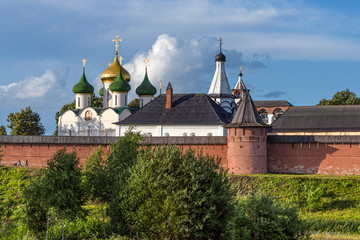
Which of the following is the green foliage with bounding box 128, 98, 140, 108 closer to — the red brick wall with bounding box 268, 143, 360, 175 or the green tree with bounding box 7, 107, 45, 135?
the green tree with bounding box 7, 107, 45, 135

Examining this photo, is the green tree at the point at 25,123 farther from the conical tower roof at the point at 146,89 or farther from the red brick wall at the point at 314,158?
the red brick wall at the point at 314,158

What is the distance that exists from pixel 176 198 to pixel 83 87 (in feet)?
95.6

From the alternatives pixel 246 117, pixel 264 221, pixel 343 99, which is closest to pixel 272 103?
pixel 343 99

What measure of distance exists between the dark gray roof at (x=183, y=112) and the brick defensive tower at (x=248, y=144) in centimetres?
599

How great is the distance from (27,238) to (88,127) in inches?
990

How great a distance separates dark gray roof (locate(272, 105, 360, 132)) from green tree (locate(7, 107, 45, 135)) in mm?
19263

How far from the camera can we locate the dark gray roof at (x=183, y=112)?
34.2 metres

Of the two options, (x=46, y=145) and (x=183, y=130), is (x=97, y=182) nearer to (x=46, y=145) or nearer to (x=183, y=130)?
(x=46, y=145)

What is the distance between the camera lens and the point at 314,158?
91.0 feet

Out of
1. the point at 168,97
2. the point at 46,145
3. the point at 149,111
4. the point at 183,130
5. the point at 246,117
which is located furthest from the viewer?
the point at 168,97

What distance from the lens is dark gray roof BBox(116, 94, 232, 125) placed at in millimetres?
34219

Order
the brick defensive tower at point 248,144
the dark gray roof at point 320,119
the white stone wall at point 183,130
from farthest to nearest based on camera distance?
the dark gray roof at point 320,119, the white stone wall at point 183,130, the brick defensive tower at point 248,144

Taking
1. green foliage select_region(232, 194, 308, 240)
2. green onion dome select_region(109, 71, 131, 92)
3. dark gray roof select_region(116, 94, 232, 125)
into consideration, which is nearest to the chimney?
dark gray roof select_region(116, 94, 232, 125)

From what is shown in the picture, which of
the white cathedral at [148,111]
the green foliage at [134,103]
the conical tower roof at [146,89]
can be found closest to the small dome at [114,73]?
the white cathedral at [148,111]
